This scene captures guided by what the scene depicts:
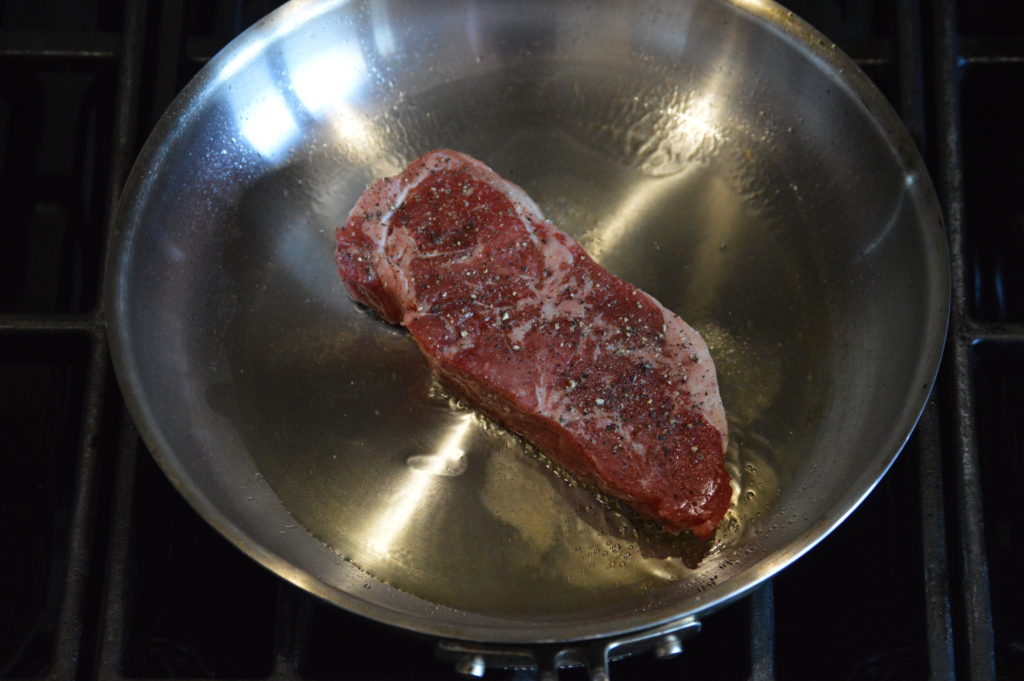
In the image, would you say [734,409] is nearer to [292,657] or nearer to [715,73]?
[715,73]

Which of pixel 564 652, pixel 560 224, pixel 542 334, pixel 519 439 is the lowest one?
pixel 564 652

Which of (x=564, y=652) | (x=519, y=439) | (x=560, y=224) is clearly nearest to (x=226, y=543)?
(x=519, y=439)

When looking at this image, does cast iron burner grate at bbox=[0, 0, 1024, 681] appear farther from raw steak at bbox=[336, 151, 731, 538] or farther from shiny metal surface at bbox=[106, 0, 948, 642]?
raw steak at bbox=[336, 151, 731, 538]

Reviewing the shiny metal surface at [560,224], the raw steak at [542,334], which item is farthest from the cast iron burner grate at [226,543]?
→ the raw steak at [542,334]

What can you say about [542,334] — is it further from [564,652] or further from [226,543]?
[226,543]

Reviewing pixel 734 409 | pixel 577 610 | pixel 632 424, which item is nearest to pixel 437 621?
pixel 577 610

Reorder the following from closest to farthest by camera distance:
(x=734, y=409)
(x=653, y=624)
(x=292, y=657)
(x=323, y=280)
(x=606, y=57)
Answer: (x=653, y=624)
(x=292, y=657)
(x=734, y=409)
(x=323, y=280)
(x=606, y=57)
